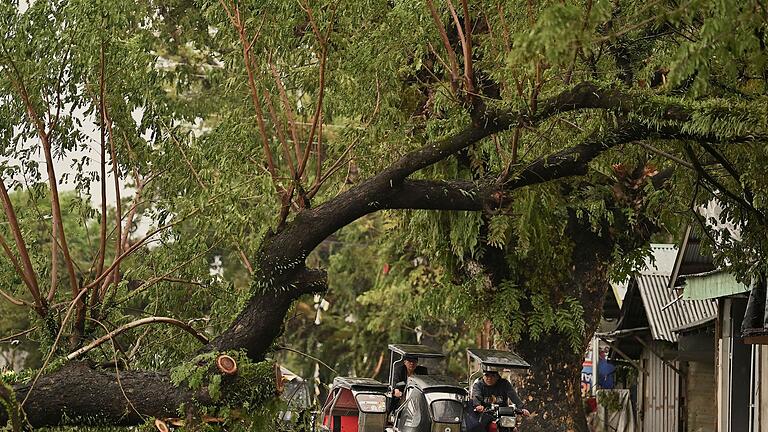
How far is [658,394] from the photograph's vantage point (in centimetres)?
2898

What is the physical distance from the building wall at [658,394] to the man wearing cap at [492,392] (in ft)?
40.0

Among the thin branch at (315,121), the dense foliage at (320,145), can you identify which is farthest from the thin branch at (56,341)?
the thin branch at (315,121)

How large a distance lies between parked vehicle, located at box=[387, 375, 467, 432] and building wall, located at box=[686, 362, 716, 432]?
472 inches

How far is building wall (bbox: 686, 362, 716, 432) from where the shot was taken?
87.7ft

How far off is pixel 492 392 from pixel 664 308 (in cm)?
1031

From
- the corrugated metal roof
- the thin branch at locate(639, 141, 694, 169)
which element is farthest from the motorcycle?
the corrugated metal roof

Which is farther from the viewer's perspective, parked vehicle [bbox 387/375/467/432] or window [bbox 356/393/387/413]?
window [bbox 356/393/387/413]

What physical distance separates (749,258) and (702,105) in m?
3.81

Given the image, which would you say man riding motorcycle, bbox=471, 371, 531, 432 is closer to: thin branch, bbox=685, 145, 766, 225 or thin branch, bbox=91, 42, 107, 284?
thin branch, bbox=685, 145, 766, 225

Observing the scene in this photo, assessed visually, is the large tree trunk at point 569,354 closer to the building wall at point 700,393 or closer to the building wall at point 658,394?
the building wall at point 700,393

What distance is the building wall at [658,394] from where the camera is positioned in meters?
28.0

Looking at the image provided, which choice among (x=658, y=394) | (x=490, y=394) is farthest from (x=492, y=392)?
(x=658, y=394)

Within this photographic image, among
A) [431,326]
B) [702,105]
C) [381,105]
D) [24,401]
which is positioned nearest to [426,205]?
[381,105]

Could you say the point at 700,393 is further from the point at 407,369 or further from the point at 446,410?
the point at 446,410
